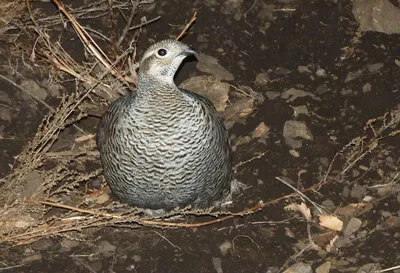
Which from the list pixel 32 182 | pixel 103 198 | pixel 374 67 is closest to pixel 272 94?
pixel 374 67

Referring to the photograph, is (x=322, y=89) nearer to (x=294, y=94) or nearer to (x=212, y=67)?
(x=294, y=94)

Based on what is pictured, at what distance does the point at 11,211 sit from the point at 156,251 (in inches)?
33.1

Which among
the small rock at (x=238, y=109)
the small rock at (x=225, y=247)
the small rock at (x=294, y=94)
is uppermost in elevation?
the small rock at (x=294, y=94)

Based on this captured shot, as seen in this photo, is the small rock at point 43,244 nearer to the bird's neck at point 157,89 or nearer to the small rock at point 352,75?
the bird's neck at point 157,89

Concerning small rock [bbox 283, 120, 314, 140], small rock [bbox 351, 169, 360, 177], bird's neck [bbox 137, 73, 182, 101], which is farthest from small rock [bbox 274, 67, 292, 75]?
→ bird's neck [bbox 137, 73, 182, 101]

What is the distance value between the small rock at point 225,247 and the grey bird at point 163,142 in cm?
28

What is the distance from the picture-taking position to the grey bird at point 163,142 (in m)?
4.27

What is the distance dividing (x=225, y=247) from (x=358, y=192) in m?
0.91

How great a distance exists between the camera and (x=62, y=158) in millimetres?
5312

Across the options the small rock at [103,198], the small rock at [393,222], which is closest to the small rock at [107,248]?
the small rock at [103,198]

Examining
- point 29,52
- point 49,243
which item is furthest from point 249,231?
point 29,52

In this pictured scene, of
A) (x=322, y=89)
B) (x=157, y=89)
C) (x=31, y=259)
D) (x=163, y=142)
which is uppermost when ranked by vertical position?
(x=157, y=89)

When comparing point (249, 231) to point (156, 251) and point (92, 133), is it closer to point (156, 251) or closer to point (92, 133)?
point (156, 251)

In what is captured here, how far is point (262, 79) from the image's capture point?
5.82m
